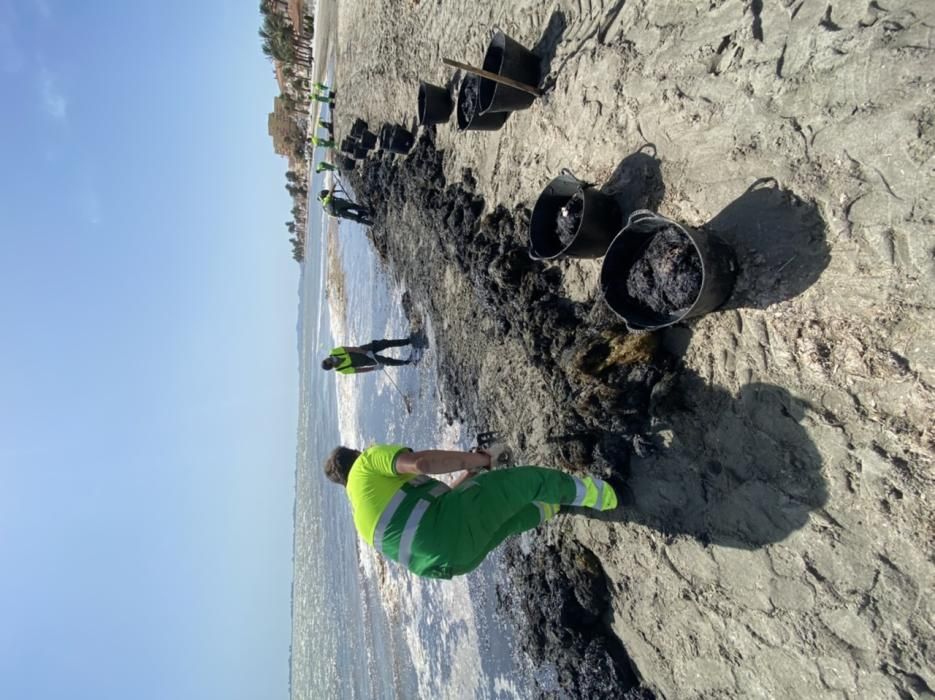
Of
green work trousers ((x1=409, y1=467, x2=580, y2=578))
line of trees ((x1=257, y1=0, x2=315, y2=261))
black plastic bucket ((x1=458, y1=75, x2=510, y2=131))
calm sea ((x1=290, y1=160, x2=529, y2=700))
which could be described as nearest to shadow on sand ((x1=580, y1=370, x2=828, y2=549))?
green work trousers ((x1=409, y1=467, x2=580, y2=578))

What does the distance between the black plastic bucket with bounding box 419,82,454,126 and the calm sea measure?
89.5 inches

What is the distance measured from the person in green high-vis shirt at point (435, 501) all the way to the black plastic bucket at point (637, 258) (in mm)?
1055

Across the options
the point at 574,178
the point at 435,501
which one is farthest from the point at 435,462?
the point at 574,178

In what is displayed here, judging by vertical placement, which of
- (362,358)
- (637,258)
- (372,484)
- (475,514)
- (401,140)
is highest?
(401,140)

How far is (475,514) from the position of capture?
2.75 metres

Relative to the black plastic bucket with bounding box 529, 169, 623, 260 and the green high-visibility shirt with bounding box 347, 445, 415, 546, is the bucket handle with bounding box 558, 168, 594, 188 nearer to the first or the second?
the black plastic bucket with bounding box 529, 169, 623, 260

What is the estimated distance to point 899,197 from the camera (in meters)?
1.73

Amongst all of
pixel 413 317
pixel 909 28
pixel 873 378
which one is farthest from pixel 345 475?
pixel 413 317

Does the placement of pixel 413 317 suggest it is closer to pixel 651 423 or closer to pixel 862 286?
pixel 651 423

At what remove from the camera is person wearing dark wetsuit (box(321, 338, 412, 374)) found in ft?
21.8

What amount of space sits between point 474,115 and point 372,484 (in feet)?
10.3

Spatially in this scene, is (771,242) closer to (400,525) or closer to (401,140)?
(400,525)

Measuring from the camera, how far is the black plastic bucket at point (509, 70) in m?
3.54

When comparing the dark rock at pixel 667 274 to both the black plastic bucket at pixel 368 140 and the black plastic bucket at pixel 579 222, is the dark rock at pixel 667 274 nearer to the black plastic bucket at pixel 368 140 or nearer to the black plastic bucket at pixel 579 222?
the black plastic bucket at pixel 579 222
